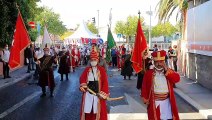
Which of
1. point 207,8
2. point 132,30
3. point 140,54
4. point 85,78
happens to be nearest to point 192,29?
point 207,8

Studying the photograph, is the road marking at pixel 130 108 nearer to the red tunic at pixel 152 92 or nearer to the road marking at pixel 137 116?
the road marking at pixel 137 116

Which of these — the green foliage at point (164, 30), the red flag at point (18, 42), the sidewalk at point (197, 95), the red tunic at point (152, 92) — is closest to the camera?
the red tunic at point (152, 92)

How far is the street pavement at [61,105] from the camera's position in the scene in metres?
12.0

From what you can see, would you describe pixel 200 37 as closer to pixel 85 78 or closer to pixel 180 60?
pixel 180 60

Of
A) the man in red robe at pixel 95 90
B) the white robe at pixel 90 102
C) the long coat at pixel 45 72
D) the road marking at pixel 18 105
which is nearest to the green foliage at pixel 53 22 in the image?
the road marking at pixel 18 105

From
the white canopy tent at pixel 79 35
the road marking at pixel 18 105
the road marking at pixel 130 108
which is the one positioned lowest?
the road marking at pixel 130 108

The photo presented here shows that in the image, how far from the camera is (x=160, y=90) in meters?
8.26

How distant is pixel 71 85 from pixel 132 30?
70112mm

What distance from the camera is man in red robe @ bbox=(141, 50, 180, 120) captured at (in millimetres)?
8172

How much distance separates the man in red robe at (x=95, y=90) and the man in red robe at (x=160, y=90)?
120cm

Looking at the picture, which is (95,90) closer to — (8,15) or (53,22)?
(8,15)

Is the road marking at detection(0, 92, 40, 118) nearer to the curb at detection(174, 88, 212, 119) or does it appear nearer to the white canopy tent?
the curb at detection(174, 88, 212, 119)

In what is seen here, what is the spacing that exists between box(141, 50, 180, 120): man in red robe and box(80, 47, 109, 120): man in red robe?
47.2 inches

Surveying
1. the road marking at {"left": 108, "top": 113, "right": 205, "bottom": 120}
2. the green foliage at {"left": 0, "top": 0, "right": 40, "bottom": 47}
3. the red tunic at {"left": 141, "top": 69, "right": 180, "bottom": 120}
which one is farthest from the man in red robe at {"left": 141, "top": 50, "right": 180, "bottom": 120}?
the green foliage at {"left": 0, "top": 0, "right": 40, "bottom": 47}
